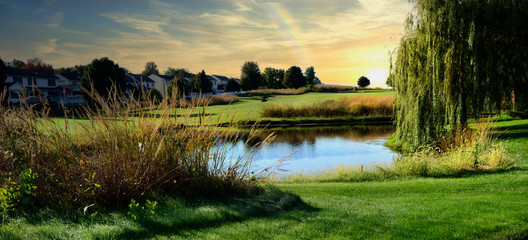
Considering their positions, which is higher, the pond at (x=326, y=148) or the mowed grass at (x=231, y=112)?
the mowed grass at (x=231, y=112)

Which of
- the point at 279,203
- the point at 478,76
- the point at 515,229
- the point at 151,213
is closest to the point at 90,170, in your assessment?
the point at 151,213

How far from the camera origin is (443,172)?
10.4 meters

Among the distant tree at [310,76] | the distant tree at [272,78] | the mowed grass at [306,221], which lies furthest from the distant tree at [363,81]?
the mowed grass at [306,221]

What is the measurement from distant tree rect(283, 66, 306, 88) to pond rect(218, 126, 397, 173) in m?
48.9

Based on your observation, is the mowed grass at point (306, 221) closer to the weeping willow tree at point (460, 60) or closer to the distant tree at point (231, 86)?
the weeping willow tree at point (460, 60)

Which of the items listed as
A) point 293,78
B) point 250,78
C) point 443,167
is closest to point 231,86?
point 250,78

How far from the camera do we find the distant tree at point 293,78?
75750 millimetres

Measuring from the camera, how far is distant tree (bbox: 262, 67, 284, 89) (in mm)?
80500

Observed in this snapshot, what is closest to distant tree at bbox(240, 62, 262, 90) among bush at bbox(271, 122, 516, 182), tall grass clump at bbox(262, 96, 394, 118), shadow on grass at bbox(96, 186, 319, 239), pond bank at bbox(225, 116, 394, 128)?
tall grass clump at bbox(262, 96, 394, 118)

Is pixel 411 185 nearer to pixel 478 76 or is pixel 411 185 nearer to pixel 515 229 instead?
pixel 515 229

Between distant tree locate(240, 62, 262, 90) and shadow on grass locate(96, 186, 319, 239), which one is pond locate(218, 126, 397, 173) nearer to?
shadow on grass locate(96, 186, 319, 239)

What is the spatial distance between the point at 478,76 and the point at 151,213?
1476 cm

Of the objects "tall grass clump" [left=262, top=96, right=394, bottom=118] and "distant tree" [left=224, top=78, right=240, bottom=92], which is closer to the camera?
"tall grass clump" [left=262, top=96, right=394, bottom=118]

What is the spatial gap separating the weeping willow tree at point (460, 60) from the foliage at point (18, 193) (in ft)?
46.8
